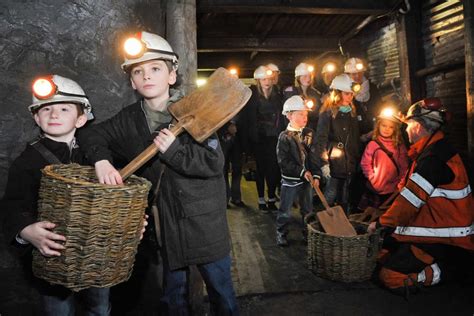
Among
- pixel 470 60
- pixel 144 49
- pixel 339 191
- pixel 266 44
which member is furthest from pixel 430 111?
pixel 266 44

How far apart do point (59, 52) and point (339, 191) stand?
13.4 ft

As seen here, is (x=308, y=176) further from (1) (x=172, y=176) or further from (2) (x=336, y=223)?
(1) (x=172, y=176)

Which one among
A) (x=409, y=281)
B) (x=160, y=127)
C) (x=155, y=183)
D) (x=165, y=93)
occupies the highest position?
(x=165, y=93)

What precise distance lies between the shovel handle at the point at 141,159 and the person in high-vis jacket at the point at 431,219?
254 cm

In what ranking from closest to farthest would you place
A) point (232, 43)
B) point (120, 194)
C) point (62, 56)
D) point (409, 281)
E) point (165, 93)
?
point (120, 194), point (165, 93), point (62, 56), point (409, 281), point (232, 43)

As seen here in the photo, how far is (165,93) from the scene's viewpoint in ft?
7.09

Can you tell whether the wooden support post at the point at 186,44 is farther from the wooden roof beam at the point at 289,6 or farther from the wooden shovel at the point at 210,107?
the wooden roof beam at the point at 289,6

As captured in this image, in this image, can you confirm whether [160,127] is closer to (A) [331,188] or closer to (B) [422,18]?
(A) [331,188]

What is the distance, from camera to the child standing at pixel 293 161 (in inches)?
183

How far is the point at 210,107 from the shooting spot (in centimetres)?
194

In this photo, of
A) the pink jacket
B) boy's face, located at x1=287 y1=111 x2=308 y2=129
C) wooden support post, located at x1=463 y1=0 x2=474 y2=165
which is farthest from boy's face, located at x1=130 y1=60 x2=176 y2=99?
wooden support post, located at x1=463 y1=0 x2=474 y2=165

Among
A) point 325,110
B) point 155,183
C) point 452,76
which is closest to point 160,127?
point 155,183

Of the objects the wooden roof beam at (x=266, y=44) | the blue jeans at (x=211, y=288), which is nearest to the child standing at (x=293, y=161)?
the blue jeans at (x=211, y=288)

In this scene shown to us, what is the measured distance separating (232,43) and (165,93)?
6317mm
